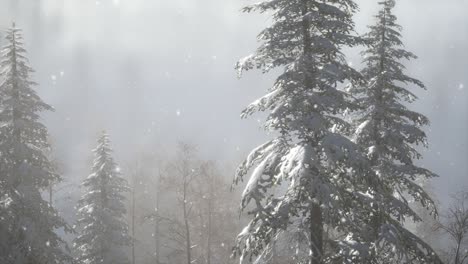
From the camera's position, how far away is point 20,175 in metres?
19.5

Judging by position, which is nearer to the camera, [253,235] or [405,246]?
[253,235]

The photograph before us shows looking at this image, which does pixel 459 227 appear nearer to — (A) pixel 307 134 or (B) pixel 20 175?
(A) pixel 307 134

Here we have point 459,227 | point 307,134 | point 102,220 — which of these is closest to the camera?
Answer: point 307,134

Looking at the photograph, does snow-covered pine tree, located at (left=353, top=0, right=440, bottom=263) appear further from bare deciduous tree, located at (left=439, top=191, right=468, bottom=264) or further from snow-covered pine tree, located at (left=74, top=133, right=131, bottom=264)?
snow-covered pine tree, located at (left=74, top=133, right=131, bottom=264)

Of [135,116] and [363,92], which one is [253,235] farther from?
[135,116]

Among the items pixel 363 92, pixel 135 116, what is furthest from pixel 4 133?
pixel 135 116

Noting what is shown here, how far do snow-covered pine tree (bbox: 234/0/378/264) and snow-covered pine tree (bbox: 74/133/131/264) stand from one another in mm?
18933

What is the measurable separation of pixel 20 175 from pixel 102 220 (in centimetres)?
903

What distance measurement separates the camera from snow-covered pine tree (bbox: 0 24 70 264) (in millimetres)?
18953

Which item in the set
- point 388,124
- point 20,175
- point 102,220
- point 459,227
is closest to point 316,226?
point 388,124

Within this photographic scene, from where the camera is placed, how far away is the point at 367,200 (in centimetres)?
1159

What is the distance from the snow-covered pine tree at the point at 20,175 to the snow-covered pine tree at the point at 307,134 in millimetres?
12696

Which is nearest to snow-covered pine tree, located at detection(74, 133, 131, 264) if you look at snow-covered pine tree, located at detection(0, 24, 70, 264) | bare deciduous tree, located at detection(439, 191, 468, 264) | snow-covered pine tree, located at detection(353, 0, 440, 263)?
snow-covered pine tree, located at detection(0, 24, 70, 264)

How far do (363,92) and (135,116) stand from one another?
398ft
